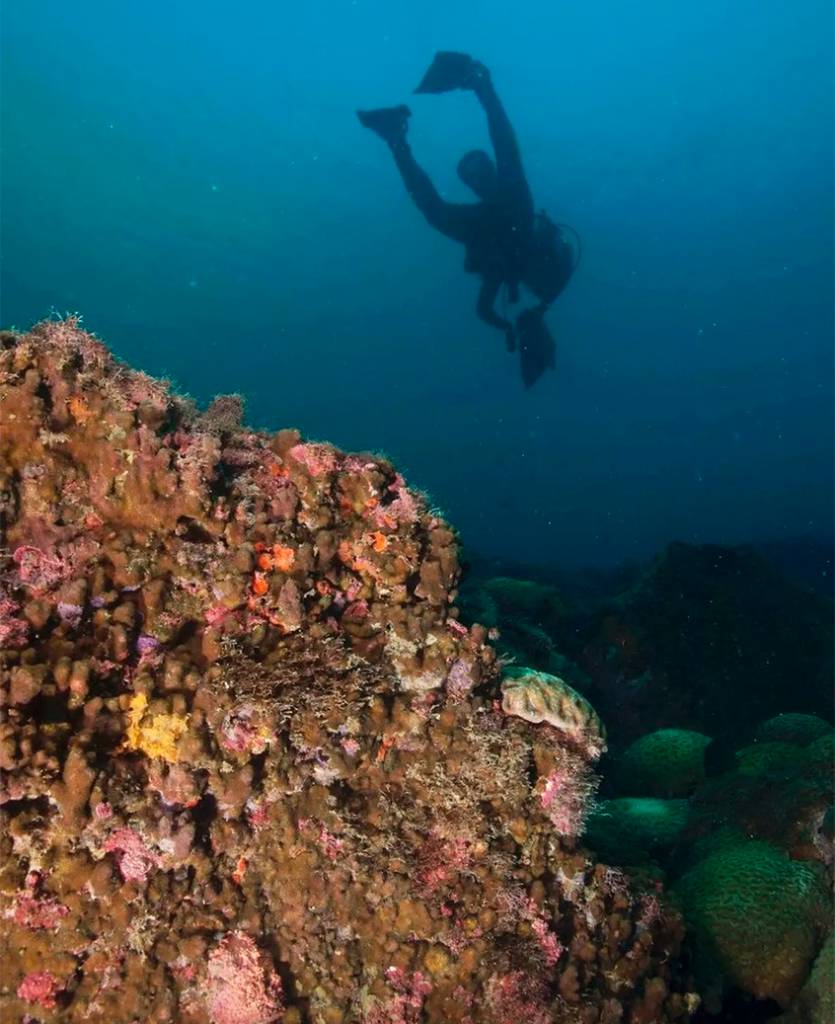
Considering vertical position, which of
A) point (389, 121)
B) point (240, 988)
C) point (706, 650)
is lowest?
point (240, 988)

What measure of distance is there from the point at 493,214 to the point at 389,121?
12.3ft

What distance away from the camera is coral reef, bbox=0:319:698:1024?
2.82m

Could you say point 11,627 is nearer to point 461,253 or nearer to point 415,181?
point 415,181

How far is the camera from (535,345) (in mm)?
16078

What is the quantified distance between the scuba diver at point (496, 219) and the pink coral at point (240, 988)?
46.8 ft

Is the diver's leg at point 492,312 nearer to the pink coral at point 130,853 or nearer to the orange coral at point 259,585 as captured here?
the orange coral at point 259,585

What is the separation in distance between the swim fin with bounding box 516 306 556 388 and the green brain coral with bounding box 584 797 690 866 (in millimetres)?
11520

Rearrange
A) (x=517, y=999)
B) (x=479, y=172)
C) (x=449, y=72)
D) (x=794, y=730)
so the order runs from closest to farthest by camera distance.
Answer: (x=517, y=999) → (x=794, y=730) → (x=479, y=172) → (x=449, y=72)

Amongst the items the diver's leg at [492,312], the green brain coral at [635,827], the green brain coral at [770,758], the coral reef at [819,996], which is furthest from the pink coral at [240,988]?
the diver's leg at [492,312]

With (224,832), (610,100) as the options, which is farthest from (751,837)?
(610,100)

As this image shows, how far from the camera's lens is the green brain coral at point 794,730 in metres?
6.41

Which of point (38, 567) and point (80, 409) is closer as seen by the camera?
point (38, 567)

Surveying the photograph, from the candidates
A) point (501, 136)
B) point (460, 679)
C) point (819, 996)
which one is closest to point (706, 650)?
point (819, 996)

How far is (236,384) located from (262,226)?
34971 millimetres
